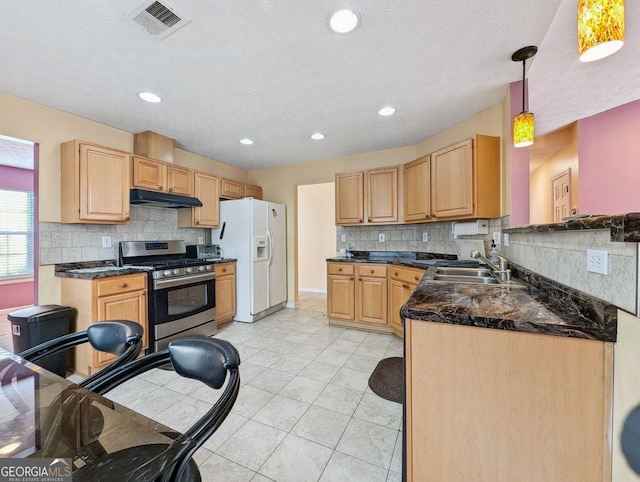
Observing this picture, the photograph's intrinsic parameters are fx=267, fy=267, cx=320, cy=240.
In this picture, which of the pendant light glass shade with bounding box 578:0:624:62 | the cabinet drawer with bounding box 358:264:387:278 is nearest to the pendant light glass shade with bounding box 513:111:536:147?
the pendant light glass shade with bounding box 578:0:624:62

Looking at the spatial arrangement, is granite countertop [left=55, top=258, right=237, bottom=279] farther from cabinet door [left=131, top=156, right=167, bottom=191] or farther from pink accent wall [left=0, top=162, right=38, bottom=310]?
pink accent wall [left=0, top=162, right=38, bottom=310]

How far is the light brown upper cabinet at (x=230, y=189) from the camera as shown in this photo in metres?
3.99

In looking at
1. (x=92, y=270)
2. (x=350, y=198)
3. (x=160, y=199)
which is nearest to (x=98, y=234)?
(x=92, y=270)

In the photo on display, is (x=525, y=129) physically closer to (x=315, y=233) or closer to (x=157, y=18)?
(x=157, y=18)

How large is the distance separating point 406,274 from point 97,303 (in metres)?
2.96

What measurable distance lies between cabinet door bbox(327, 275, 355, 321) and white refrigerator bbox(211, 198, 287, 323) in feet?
3.35

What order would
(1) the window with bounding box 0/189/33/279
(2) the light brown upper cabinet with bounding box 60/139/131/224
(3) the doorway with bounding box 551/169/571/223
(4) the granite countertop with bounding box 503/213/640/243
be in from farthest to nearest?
(1) the window with bounding box 0/189/33/279 → (3) the doorway with bounding box 551/169/571/223 → (2) the light brown upper cabinet with bounding box 60/139/131/224 → (4) the granite countertop with bounding box 503/213/640/243

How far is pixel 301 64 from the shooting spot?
193 cm

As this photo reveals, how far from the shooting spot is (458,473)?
101 centimetres

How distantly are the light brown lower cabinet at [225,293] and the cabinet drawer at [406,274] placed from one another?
2174 mm

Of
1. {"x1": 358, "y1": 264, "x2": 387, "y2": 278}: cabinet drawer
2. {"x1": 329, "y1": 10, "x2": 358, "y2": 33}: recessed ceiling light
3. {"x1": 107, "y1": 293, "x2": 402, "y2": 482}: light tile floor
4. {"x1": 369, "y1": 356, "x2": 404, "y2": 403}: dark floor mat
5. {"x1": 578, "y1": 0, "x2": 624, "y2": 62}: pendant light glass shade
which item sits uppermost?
{"x1": 329, "y1": 10, "x2": 358, "y2": 33}: recessed ceiling light

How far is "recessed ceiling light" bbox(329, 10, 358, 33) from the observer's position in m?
1.49

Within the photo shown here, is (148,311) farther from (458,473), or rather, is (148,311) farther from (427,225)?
(427,225)

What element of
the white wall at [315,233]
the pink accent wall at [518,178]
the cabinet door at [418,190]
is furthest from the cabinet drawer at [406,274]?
the white wall at [315,233]
